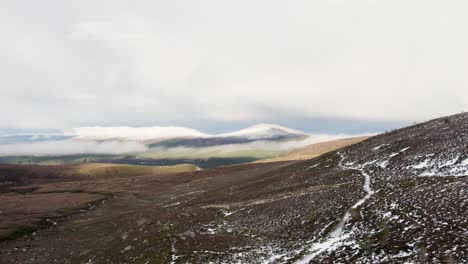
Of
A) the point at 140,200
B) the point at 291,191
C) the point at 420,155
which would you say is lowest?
the point at 140,200

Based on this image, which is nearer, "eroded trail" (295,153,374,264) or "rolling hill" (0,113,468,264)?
"rolling hill" (0,113,468,264)

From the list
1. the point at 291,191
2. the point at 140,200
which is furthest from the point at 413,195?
the point at 140,200

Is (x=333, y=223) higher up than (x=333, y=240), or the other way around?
(x=333, y=223)

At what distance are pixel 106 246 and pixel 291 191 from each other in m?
26.4

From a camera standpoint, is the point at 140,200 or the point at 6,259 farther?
the point at 140,200

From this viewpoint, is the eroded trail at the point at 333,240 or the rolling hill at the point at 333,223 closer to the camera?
the rolling hill at the point at 333,223

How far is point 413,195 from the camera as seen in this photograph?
31641mm

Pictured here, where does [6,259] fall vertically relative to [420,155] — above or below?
below

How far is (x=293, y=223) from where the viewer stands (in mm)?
36500

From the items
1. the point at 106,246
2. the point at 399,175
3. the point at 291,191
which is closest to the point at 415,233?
the point at 399,175

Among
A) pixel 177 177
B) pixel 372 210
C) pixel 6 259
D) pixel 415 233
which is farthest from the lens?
pixel 177 177

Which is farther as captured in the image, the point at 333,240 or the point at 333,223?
the point at 333,223

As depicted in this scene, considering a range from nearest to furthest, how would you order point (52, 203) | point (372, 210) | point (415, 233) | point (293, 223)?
point (415, 233) < point (372, 210) < point (293, 223) < point (52, 203)

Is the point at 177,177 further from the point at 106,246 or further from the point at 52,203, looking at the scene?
the point at 106,246
